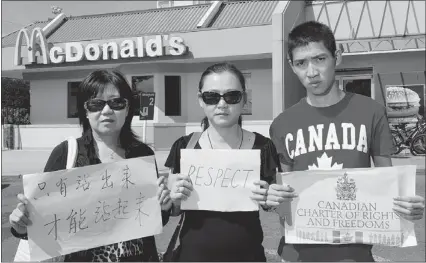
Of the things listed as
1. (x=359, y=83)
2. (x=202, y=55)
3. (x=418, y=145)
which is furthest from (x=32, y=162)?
(x=418, y=145)

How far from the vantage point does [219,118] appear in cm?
257

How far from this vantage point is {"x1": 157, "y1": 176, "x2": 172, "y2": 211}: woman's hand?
2537 mm

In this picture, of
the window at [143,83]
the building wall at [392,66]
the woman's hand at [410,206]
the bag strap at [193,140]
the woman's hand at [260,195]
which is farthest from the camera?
the window at [143,83]

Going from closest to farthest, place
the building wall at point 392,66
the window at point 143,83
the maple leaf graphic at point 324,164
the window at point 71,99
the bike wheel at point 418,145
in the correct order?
the maple leaf graphic at point 324,164
the bike wheel at point 418,145
the building wall at point 392,66
the window at point 143,83
the window at point 71,99

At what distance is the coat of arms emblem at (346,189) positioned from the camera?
2.47m

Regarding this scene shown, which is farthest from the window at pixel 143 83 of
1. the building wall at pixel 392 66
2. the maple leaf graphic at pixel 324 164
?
the maple leaf graphic at pixel 324 164

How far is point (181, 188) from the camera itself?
2.47 m

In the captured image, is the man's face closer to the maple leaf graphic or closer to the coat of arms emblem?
the maple leaf graphic

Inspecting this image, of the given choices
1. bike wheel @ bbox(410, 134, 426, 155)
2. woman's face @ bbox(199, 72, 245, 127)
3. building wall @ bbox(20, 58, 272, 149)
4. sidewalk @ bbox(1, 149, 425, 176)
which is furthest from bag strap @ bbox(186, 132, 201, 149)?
building wall @ bbox(20, 58, 272, 149)

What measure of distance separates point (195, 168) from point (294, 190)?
585 mm

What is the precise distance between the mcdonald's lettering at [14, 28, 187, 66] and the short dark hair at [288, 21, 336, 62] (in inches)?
633

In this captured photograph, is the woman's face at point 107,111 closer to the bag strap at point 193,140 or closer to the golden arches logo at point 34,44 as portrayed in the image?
the bag strap at point 193,140

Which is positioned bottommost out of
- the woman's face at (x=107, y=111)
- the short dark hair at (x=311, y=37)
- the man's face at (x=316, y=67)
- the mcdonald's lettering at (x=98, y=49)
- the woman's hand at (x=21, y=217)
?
the woman's hand at (x=21, y=217)

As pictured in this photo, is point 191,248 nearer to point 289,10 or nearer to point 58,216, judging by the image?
point 58,216
